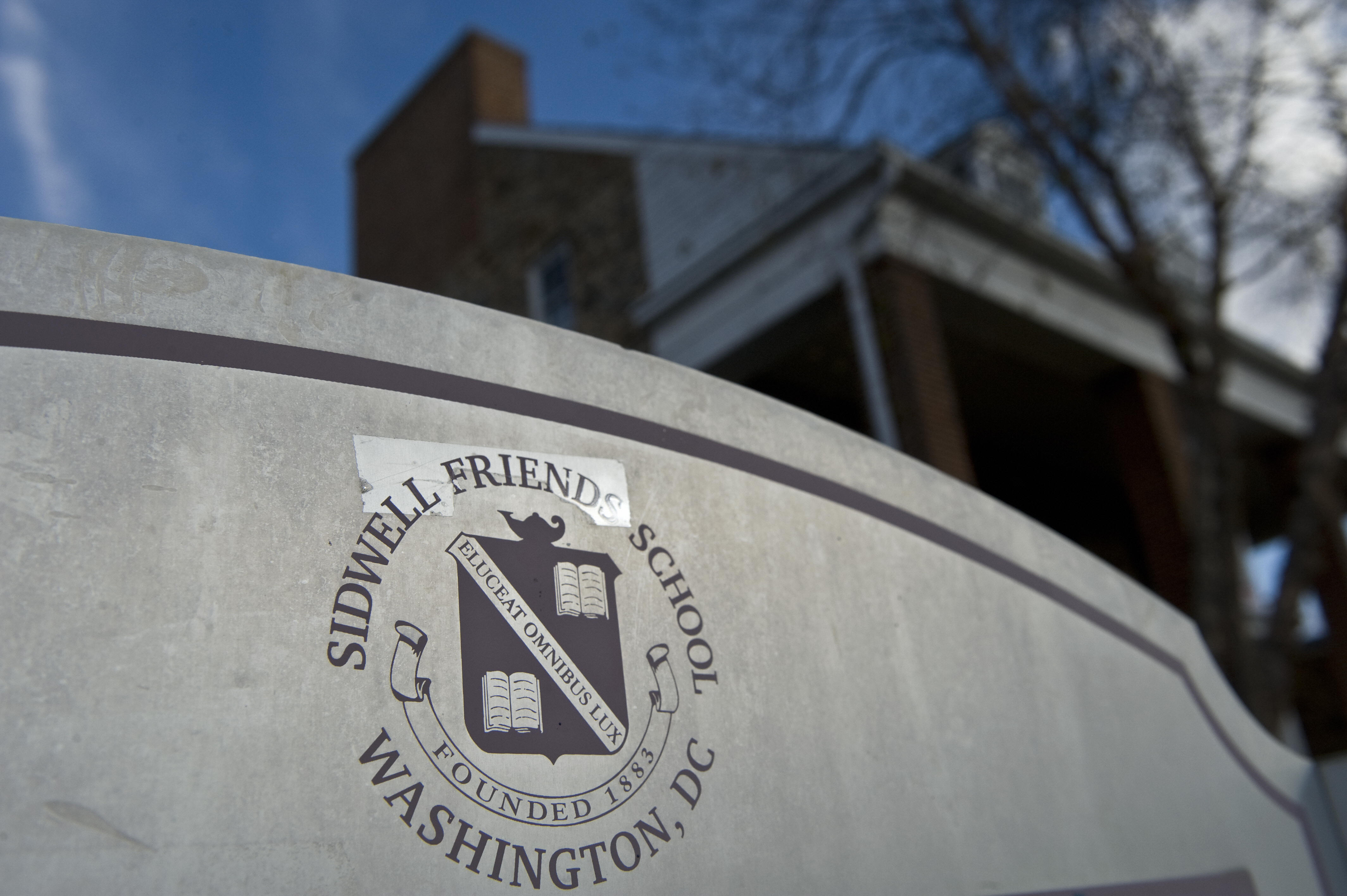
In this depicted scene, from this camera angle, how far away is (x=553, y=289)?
43.7ft

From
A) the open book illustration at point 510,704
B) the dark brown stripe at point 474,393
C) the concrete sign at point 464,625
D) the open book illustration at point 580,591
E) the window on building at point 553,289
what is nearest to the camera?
the concrete sign at point 464,625

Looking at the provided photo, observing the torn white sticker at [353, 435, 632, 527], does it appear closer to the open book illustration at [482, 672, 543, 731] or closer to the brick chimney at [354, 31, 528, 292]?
the open book illustration at [482, 672, 543, 731]

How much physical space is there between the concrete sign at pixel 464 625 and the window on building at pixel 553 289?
9.00 meters

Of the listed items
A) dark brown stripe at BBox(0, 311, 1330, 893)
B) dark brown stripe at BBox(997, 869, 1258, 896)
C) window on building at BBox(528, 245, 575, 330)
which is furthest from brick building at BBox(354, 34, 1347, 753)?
dark brown stripe at BBox(997, 869, 1258, 896)

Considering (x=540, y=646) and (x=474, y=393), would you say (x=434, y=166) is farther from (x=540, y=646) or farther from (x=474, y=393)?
(x=540, y=646)

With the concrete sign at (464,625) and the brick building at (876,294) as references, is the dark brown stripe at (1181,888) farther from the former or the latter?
the brick building at (876,294)

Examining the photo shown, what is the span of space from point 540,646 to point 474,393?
0.74 metres

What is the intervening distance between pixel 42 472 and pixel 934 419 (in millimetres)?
6297

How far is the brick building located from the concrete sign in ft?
12.9

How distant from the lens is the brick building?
8531 millimetres

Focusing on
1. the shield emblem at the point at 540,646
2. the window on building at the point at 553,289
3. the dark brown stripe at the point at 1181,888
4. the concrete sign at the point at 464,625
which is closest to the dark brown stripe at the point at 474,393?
the concrete sign at the point at 464,625

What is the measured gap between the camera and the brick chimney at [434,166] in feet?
49.0

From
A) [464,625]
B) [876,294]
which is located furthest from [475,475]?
[876,294]

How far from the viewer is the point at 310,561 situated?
279cm
